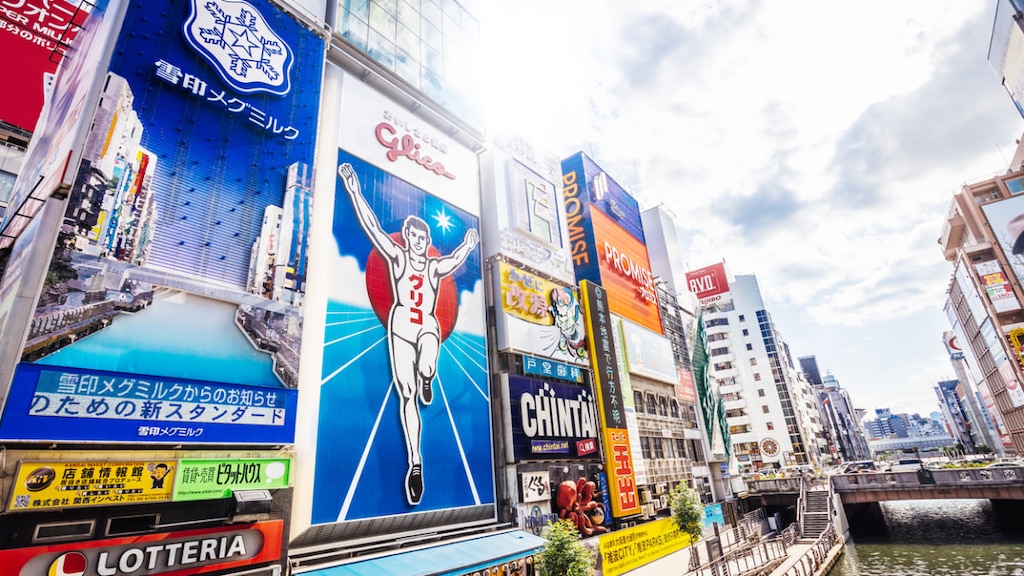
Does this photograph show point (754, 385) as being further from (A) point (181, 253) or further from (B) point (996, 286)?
(A) point (181, 253)

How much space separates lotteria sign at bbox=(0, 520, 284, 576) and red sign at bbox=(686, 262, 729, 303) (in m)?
59.4

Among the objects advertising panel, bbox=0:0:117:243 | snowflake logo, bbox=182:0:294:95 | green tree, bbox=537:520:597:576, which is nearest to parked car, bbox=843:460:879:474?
green tree, bbox=537:520:597:576

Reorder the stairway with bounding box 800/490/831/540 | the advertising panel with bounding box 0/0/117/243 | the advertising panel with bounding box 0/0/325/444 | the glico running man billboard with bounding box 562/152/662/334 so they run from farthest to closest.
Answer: the stairway with bounding box 800/490/831/540 → the glico running man billboard with bounding box 562/152/662/334 → the advertising panel with bounding box 0/0/117/243 → the advertising panel with bounding box 0/0/325/444

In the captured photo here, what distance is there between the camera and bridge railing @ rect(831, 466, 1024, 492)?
36656mm

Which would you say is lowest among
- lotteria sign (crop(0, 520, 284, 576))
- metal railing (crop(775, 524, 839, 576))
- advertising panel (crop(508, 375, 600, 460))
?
metal railing (crop(775, 524, 839, 576))

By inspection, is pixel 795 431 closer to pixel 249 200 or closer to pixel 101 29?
pixel 249 200

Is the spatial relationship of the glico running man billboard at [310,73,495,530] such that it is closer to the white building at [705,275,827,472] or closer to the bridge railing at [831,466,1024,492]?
the bridge railing at [831,466,1024,492]

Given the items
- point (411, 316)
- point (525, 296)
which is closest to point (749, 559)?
point (525, 296)

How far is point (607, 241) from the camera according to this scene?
1518 inches

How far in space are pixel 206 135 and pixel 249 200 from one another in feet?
8.19

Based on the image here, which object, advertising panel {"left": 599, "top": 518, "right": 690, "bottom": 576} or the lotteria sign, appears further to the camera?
advertising panel {"left": 599, "top": 518, "right": 690, "bottom": 576}

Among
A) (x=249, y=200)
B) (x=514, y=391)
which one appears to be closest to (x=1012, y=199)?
(x=514, y=391)

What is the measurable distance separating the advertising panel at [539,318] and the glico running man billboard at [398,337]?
1753 millimetres

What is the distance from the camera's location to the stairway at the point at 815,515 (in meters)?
37.3
